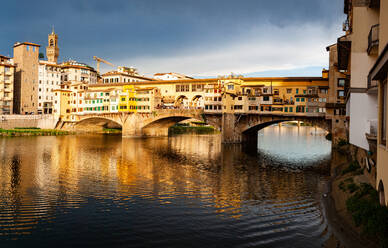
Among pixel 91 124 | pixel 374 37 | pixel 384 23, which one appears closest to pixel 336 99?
pixel 374 37

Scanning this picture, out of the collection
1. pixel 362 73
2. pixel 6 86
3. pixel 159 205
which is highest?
pixel 6 86

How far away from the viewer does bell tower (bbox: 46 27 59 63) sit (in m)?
129

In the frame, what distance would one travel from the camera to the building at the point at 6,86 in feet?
314

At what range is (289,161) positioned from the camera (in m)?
44.8

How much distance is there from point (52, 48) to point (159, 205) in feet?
416

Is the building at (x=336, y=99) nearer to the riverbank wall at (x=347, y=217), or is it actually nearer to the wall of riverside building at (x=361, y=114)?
the riverbank wall at (x=347, y=217)

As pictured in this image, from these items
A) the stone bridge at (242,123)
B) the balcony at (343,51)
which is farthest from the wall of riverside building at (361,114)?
the stone bridge at (242,123)

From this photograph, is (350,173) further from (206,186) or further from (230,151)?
(230,151)

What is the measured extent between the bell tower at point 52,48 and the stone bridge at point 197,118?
48.2 meters

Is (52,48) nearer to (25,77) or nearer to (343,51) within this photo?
(25,77)

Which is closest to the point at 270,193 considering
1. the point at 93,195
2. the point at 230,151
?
the point at 93,195

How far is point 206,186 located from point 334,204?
10.9 m

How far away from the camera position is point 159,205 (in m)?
21.9

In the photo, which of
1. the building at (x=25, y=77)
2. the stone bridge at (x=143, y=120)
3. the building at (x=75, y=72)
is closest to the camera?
the stone bridge at (x=143, y=120)
